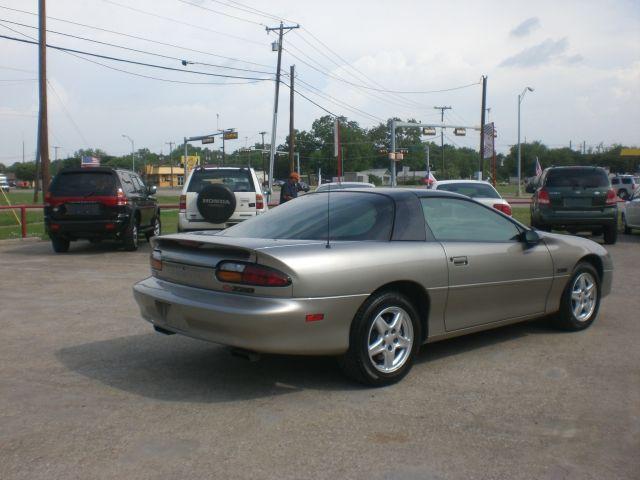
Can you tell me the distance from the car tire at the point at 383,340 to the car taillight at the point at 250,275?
25.3 inches

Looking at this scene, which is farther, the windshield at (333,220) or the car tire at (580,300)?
the car tire at (580,300)

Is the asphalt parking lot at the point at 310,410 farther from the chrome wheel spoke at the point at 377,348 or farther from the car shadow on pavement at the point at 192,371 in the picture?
the chrome wheel spoke at the point at 377,348

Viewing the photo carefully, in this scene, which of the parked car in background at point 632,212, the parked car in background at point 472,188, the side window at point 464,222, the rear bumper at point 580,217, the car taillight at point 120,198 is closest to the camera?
the side window at point 464,222

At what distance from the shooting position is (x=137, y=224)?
14656 mm

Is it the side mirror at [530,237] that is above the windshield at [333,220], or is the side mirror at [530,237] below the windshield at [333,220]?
below

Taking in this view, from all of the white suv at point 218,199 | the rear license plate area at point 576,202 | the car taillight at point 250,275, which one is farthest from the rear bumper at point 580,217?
the car taillight at point 250,275

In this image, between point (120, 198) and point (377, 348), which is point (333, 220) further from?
point (120, 198)

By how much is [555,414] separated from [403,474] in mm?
1385

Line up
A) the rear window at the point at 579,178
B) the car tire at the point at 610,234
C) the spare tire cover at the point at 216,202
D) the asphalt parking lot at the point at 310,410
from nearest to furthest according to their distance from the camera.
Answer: the asphalt parking lot at the point at 310,410, the spare tire cover at the point at 216,202, the rear window at the point at 579,178, the car tire at the point at 610,234

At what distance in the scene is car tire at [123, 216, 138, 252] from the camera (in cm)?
1394

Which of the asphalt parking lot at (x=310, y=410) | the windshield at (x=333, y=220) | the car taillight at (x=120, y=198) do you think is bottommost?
the asphalt parking lot at (x=310, y=410)

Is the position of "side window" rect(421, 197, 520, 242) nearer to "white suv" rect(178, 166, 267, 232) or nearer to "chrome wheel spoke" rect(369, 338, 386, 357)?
"chrome wheel spoke" rect(369, 338, 386, 357)

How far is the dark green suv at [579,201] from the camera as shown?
14922 millimetres

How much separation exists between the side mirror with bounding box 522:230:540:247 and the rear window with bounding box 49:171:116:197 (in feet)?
31.1
